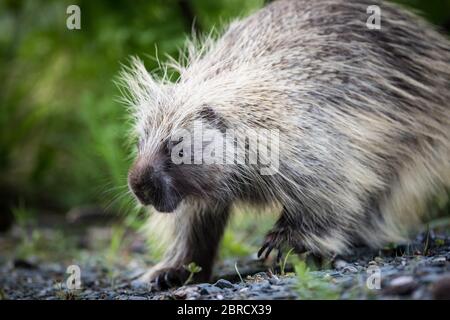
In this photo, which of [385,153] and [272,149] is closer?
[272,149]

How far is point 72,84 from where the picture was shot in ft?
27.2

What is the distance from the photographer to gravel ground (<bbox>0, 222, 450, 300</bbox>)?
291 centimetres

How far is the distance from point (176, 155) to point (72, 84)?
15.5 ft

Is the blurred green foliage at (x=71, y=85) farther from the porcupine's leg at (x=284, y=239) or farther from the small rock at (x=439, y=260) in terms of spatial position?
the small rock at (x=439, y=260)

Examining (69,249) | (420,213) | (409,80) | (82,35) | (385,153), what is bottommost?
(69,249)

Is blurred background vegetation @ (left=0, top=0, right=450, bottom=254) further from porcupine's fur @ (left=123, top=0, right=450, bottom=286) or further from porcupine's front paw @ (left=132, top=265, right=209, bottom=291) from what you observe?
porcupine's fur @ (left=123, top=0, right=450, bottom=286)

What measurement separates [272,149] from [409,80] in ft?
3.93

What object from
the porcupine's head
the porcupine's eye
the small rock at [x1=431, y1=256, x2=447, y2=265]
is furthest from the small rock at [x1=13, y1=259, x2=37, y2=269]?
the small rock at [x1=431, y1=256, x2=447, y2=265]

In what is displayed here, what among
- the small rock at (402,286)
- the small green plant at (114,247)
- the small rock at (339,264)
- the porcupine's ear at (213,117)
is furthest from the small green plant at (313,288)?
the small green plant at (114,247)

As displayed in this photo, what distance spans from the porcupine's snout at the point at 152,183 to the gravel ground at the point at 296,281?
0.55 metres

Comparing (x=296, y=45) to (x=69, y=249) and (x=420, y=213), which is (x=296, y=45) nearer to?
(x=420, y=213)

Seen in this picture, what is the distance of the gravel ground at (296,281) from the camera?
9.54ft
